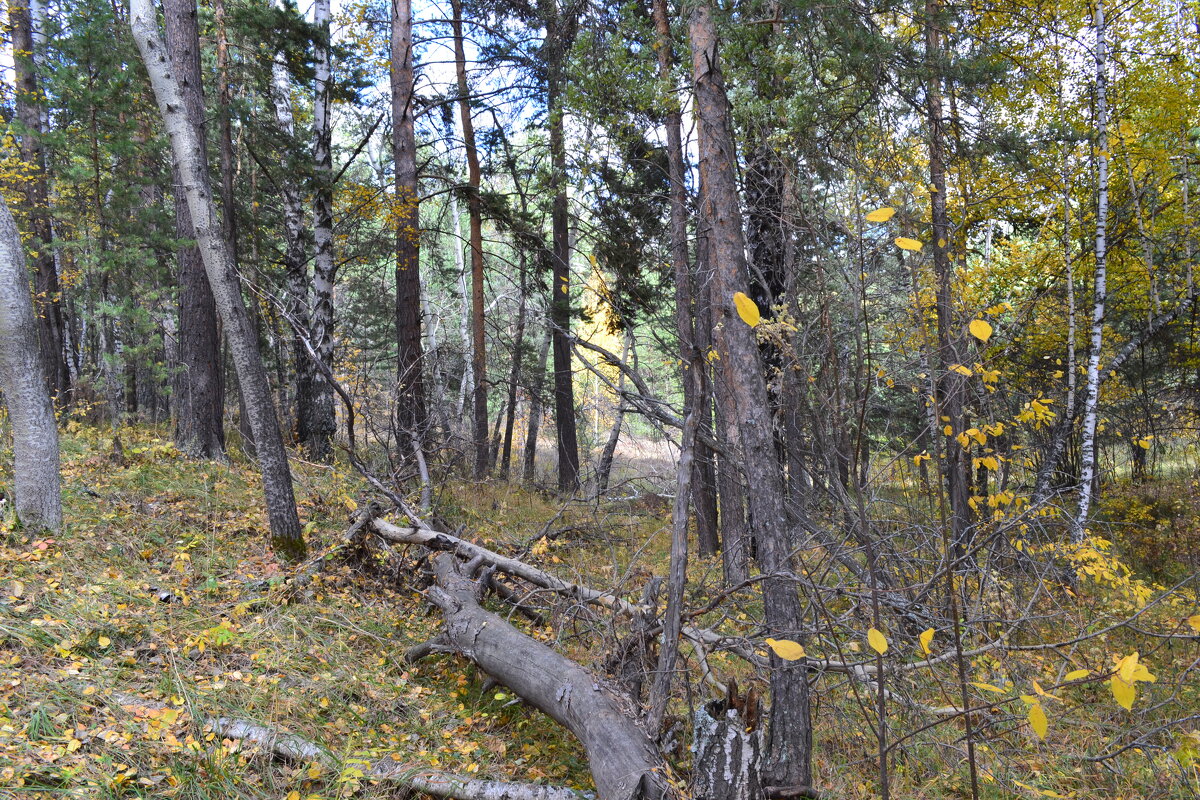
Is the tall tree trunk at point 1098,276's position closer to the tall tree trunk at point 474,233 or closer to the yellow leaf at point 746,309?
the yellow leaf at point 746,309

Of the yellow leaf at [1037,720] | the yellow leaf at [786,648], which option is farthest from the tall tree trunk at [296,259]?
the yellow leaf at [1037,720]

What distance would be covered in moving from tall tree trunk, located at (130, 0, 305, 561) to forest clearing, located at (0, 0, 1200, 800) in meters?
0.03

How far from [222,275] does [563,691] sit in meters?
4.08

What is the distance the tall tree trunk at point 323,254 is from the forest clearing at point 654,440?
0.30ft

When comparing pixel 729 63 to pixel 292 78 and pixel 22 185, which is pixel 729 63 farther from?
pixel 22 185

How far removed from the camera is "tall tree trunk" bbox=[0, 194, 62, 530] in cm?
457

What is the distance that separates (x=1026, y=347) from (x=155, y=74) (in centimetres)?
1298

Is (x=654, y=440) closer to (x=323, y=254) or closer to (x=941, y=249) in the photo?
(x=941, y=249)

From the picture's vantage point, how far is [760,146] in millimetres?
6234

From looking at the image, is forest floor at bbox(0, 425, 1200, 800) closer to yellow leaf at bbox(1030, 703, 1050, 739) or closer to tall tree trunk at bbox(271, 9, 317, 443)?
→ yellow leaf at bbox(1030, 703, 1050, 739)

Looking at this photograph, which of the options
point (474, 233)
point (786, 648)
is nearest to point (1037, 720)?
point (786, 648)

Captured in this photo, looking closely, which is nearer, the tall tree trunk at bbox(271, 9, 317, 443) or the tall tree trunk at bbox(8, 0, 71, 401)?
the tall tree trunk at bbox(271, 9, 317, 443)

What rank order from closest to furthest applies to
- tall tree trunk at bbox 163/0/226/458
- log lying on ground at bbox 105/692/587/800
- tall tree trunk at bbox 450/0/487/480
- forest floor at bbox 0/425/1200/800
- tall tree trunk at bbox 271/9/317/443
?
forest floor at bbox 0/425/1200/800 → log lying on ground at bbox 105/692/587/800 → tall tree trunk at bbox 163/0/226/458 → tall tree trunk at bbox 271/9/317/443 → tall tree trunk at bbox 450/0/487/480

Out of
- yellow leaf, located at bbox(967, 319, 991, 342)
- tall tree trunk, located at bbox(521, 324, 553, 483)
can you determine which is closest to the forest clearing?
yellow leaf, located at bbox(967, 319, 991, 342)
